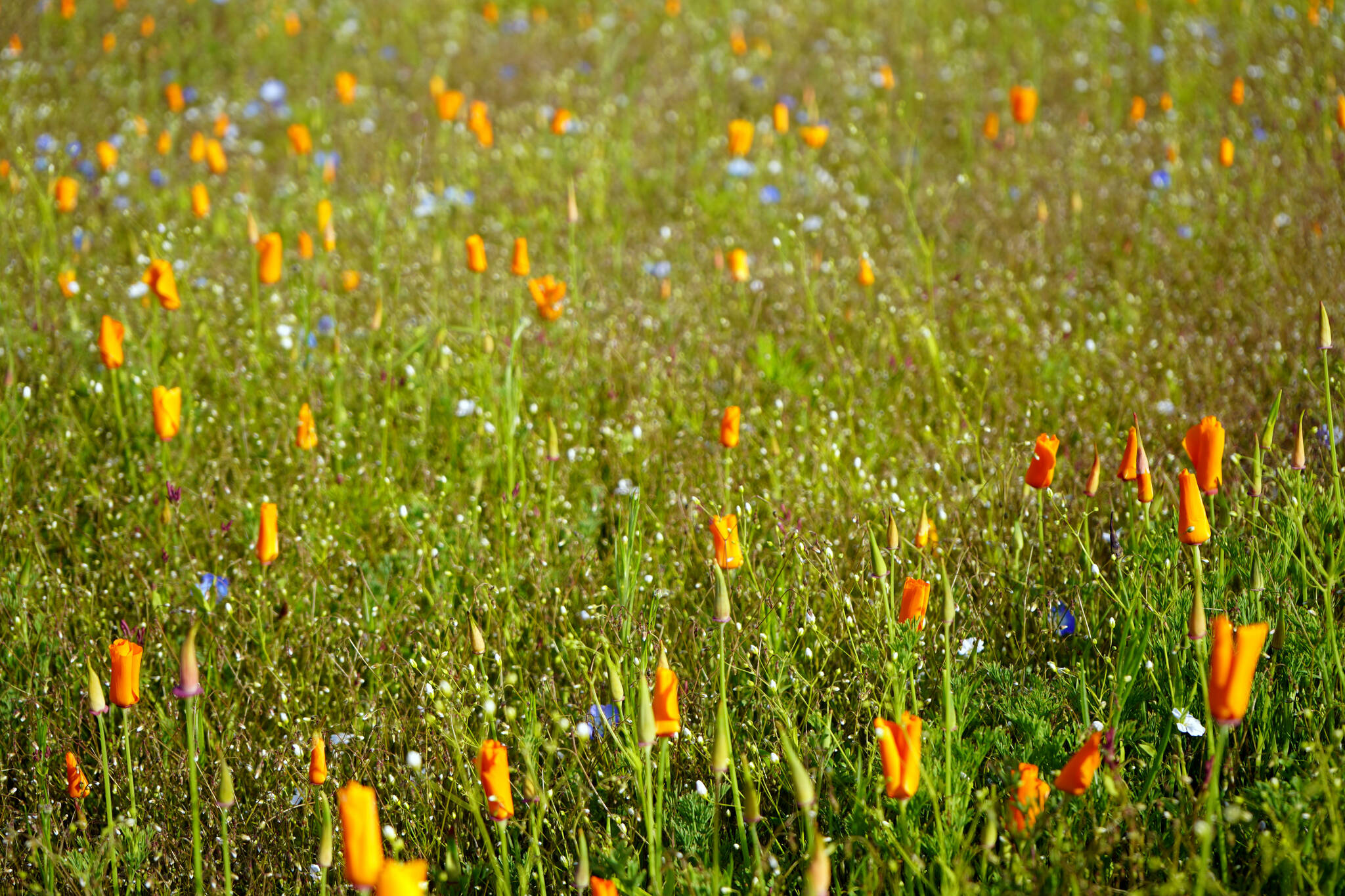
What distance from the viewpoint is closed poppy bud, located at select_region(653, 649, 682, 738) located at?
158 centimetres

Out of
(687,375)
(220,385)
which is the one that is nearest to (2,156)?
(220,385)

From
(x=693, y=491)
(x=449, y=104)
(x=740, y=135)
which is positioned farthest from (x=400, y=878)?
(x=449, y=104)

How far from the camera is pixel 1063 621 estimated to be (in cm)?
223

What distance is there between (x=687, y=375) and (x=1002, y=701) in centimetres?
174

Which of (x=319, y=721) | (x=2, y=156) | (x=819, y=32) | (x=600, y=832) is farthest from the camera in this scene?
(x=819, y=32)

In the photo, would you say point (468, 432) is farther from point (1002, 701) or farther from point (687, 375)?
point (1002, 701)

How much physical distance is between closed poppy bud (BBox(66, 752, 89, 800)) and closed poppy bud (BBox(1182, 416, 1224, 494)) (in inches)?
77.7

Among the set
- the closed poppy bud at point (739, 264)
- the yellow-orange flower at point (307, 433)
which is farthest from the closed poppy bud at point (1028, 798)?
the closed poppy bud at point (739, 264)

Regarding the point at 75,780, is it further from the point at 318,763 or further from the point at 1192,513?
the point at 1192,513

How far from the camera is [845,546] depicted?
255 cm

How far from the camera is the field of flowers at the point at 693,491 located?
71.1 inches

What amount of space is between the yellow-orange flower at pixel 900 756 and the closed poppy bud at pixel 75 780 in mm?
1380

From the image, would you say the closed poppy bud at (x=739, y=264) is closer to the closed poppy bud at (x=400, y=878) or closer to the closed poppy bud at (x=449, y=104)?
the closed poppy bud at (x=449, y=104)

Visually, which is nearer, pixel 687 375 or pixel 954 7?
pixel 687 375
